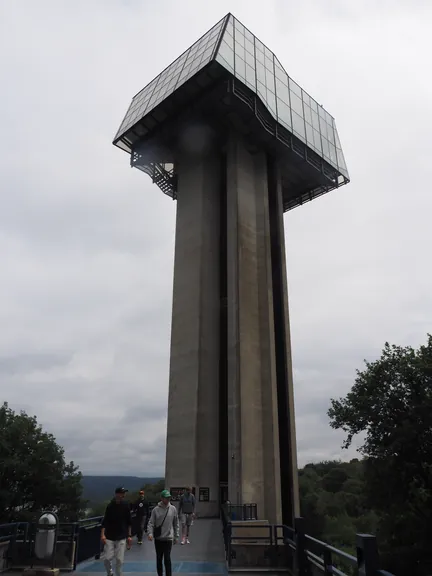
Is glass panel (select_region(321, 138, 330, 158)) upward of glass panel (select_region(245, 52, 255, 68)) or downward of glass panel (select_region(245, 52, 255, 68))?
downward

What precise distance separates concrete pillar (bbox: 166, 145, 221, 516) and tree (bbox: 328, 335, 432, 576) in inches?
473

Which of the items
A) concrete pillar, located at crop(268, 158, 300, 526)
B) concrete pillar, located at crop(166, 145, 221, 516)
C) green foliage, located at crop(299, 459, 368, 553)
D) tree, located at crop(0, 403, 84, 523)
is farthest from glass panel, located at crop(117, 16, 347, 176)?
green foliage, located at crop(299, 459, 368, 553)

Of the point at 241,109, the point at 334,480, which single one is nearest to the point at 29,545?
the point at 241,109

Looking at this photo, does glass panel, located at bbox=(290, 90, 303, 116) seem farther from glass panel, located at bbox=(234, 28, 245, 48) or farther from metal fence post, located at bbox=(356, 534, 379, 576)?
metal fence post, located at bbox=(356, 534, 379, 576)

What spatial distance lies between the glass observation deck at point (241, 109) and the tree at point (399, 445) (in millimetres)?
18363

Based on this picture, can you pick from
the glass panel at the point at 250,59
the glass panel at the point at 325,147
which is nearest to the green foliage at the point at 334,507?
the glass panel at the point at 325,147

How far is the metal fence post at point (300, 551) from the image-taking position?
33.8 feet

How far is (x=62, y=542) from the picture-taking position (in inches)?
486

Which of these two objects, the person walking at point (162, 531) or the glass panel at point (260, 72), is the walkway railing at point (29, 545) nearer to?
the person walking at point (162, 531)

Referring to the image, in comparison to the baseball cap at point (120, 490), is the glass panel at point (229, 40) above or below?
above

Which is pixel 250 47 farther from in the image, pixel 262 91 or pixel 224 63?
pixel 224 63

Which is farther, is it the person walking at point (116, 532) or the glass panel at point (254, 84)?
the glass panel at point (254, 84)

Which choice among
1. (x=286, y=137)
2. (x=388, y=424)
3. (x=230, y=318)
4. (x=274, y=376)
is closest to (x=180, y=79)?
(x=286, y=137)

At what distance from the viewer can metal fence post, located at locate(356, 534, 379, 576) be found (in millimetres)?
5977
